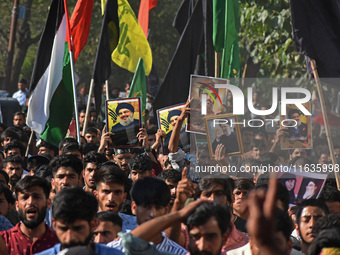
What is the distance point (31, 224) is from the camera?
584 cm

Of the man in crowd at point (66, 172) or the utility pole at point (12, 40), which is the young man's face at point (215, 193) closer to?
the man in crowd at point (66, 172)

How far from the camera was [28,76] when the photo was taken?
34.6 metres

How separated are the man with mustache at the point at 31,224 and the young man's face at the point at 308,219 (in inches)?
75.3

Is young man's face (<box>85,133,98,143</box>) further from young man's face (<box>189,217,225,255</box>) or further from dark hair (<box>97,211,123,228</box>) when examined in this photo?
young man's face (<box>189,217,225,255</box>)

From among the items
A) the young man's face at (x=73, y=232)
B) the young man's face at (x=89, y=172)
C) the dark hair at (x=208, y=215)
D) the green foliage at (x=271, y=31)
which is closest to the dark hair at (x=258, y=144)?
the young man's face at (x=89, y=172)

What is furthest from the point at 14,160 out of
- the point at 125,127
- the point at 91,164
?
the point at 91,164

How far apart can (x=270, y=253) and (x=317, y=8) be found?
17.7 feet

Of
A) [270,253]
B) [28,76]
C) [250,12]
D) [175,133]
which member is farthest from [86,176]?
[28,76]

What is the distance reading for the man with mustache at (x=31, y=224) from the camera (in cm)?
574

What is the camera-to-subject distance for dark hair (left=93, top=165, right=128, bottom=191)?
6867 millimetres

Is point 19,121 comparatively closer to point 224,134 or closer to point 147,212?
point 224,134

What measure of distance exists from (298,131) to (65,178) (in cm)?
284

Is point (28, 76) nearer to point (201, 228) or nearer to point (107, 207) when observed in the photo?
point (107, 207)

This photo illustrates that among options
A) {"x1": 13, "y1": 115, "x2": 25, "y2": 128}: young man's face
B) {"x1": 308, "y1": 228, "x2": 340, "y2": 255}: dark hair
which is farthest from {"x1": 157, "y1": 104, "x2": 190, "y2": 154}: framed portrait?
{"x1": 13, "y1": 115, "x2": 25, "y2": 128}: young man's face
